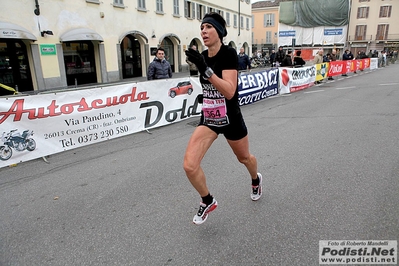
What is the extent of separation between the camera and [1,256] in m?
2.59

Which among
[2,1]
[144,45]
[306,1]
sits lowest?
[144,45]

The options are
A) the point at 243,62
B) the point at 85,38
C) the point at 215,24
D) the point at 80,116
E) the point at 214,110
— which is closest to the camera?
the point at 215,24

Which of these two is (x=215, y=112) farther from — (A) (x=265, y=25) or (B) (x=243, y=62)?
(A) (x=265, y=25)

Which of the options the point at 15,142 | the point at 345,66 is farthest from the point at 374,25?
the point at 15,142

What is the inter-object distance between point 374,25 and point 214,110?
206 ft

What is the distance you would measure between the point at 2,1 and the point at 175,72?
14.7m

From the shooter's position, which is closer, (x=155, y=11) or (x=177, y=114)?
(x=177, y=114)

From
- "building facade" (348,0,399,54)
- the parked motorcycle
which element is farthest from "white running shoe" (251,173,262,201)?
"building facade" (348,0,399,54)

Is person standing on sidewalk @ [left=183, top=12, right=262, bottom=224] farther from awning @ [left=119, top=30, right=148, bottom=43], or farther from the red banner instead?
awning @ [left=119, top=30, right=148, bottom=43]

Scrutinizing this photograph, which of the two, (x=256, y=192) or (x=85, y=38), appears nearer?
(x=256, y=192)

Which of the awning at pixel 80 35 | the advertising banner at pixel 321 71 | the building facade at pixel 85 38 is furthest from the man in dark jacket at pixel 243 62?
the awning at pixel 80 35

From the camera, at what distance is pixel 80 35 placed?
16641 mm

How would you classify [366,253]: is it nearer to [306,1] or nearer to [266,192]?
[266,192]

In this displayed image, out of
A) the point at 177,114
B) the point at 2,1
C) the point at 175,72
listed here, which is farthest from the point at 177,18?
the point at 177,114
